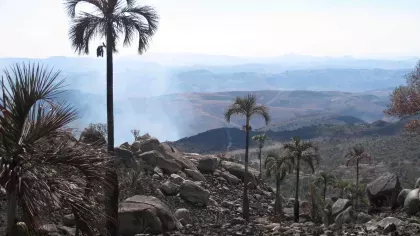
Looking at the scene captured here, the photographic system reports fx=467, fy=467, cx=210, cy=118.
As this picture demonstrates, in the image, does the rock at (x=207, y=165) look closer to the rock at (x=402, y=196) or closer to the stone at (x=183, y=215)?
the stone at (x=183, y=215)

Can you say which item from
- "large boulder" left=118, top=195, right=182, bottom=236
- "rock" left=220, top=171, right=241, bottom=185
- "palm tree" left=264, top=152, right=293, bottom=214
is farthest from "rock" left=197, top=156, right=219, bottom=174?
"large boulder" left=118, top=195, right=182, bottom=236

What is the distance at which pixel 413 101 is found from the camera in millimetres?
18250

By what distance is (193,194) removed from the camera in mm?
27797

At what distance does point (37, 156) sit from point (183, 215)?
63.1 ft

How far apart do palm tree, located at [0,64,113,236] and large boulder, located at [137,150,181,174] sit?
81.5 feet

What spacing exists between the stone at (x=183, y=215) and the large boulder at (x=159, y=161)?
6946 mm

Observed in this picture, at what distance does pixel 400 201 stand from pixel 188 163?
51.6ft

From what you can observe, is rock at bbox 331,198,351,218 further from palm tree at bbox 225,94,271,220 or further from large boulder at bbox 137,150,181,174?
large boulder at bbox 137,150,181,174

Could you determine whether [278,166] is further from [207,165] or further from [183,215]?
[183,215]

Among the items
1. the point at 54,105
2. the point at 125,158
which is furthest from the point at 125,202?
the point at 54,105

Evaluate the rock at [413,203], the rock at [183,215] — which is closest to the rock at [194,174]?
the rock at [183,215]

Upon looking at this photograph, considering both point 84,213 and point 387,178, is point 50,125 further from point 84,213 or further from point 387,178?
point 387,178

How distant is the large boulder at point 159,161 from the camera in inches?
1232

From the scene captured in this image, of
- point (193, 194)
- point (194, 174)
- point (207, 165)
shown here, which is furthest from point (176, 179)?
point (207, 165)
